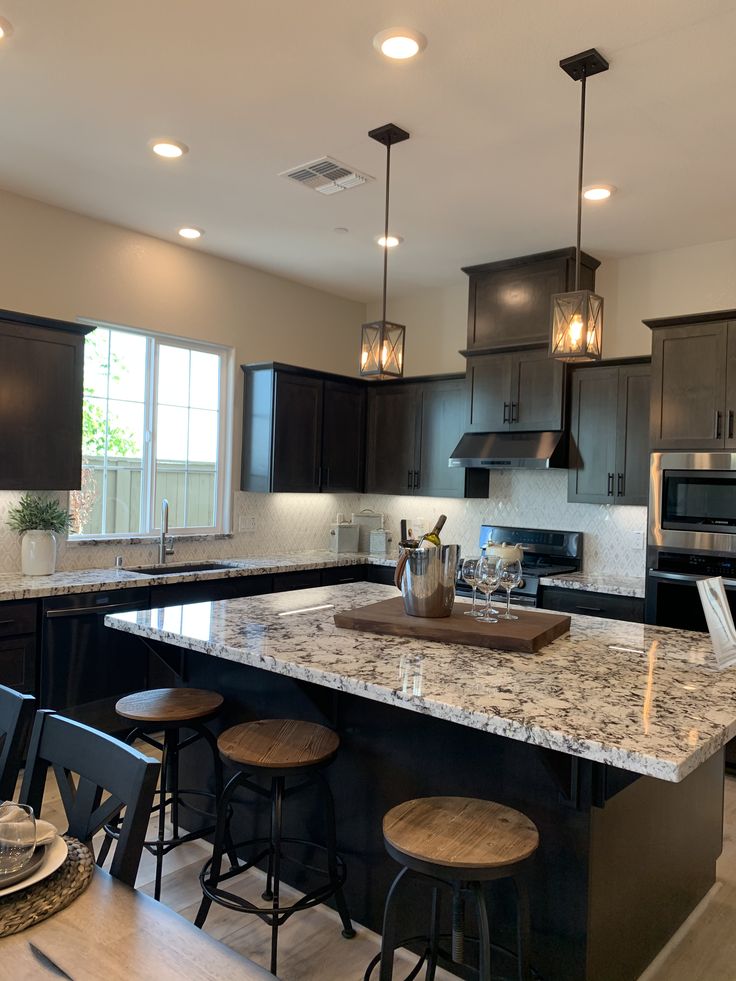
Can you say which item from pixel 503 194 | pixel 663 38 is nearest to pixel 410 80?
pixel 663 38

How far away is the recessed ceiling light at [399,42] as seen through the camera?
255cm

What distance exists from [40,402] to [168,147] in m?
1.49

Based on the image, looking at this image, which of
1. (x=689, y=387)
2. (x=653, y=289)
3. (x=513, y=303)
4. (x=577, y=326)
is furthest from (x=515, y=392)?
(x=577, y=326)

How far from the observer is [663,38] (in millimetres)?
2543

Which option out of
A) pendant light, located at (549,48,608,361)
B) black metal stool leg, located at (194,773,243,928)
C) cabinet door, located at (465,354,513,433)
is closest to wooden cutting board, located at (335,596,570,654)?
black metal stool leg, located at (194,773,243,928)

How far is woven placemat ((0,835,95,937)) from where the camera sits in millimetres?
1116

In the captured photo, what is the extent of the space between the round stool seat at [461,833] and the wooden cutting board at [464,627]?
0.52 metres

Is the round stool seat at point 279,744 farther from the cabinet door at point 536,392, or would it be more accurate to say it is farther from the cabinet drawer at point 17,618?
the cabinet door at point 536,392

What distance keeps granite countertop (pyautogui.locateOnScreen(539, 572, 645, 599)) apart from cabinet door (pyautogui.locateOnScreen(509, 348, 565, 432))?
1.01 m

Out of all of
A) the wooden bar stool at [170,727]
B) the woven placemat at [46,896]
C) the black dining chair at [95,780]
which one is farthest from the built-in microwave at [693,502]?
the woven placemat at [46,896]

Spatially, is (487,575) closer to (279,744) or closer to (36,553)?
(279,744)

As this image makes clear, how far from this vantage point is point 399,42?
102 inches

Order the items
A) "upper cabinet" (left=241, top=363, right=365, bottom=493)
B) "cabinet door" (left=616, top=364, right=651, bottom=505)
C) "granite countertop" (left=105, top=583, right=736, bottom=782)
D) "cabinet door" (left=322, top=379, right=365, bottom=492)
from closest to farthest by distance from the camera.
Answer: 1. "granite countertop" (left=105, top=583, right=736, bottom=782)
2. "cabinet door" (left=616, top=364, right=651, bottom=505)
3. "upper cabinet" (left=241, top=363, right=365, bottom=493)
4. "cabinet door" (left=322, top=379, right=365, bottom=492)

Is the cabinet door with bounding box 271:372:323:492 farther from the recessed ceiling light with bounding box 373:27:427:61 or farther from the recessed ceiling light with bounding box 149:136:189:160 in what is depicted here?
the recessed ceiling light with bounding box 373:27:427:61
